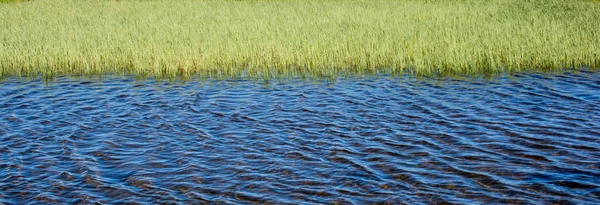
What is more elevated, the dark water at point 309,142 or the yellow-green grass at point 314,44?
the yellow-green grass at point 314,44

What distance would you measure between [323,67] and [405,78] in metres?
1.90

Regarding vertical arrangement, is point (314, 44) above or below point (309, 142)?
above

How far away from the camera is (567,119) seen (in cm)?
932

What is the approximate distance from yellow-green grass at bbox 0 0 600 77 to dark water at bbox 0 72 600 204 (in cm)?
127

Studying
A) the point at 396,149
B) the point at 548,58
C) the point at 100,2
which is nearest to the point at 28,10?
the point at 100,2

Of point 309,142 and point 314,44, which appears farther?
point 314,44

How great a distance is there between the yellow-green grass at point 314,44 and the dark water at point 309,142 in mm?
1274

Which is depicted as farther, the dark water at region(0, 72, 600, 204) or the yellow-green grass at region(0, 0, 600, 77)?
the yellow-green grass at region(0, 0, 600, 77)

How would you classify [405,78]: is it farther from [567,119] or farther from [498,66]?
[567,119]

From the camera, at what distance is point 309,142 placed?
336 inches

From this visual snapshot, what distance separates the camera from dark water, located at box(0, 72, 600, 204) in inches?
261

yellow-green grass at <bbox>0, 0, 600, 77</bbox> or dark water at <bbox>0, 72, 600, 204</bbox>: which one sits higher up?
yellow-green grass at <bbox>0, 0, 600, 77</bbox>

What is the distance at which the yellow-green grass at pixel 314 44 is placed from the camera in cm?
1397

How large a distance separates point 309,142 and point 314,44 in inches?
278
